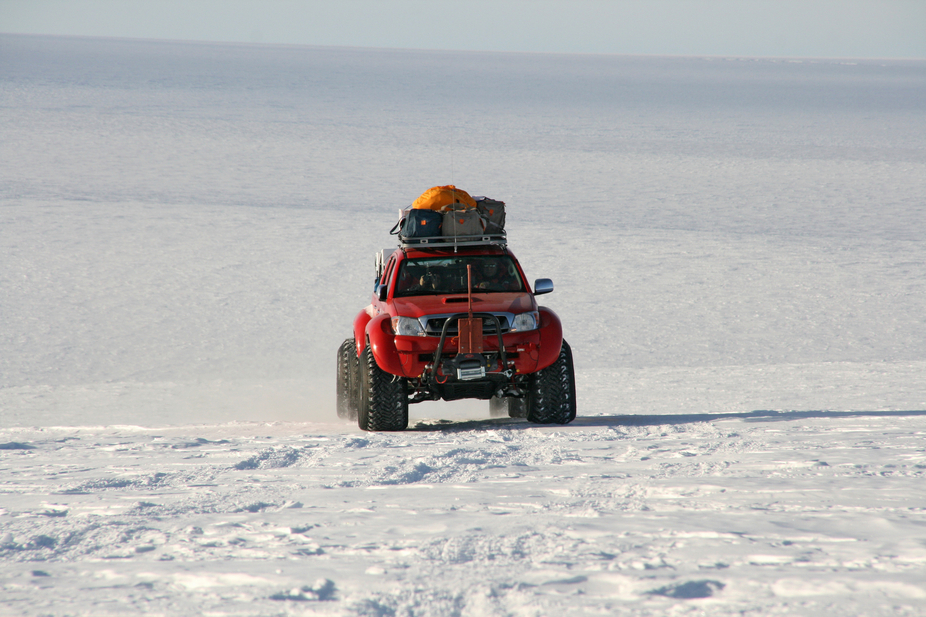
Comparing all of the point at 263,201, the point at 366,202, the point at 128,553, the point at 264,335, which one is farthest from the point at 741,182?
the point at 128,553

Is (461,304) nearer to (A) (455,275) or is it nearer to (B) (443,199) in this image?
(A) (455,275)

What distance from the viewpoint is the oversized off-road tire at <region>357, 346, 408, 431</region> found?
7484 millimetres

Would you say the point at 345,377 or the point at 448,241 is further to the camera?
the point at 345,377

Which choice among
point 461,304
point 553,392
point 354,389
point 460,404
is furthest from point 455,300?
point 460,404

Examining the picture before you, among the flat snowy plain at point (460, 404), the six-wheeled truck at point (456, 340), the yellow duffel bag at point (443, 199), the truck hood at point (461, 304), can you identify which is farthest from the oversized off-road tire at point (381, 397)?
the yellow duffel bag at point (443, 199)

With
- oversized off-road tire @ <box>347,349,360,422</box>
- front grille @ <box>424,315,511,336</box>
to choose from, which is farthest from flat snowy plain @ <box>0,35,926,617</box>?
front grille @ <box>424,315,511,336</box>

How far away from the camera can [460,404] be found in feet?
34.8

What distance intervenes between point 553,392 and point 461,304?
3.46 feet

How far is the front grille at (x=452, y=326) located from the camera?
23.9 ft

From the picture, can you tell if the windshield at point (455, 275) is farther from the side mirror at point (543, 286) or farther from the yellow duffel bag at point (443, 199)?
the yellow duffel bag at point (443, 199)

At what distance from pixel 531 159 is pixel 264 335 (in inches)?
799

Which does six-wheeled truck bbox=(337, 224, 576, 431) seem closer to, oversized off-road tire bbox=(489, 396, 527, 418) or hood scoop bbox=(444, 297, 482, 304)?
hood scoop bbox=(444, 297, 482, 304)

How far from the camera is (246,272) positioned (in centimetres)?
1580

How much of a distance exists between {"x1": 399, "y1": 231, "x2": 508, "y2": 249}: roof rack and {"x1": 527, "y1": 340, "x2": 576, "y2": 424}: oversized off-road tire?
4.20 ft
